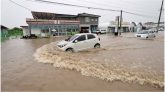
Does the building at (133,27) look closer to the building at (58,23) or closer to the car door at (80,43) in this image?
the building at (58,23)

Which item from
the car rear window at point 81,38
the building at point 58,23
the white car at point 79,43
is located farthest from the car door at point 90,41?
the building at point 58,23

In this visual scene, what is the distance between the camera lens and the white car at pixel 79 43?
13.9 m

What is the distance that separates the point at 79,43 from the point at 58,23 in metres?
35.5

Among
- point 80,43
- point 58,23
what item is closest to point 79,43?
point 80,43

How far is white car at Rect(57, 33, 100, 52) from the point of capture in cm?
1394

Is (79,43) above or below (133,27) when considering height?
below

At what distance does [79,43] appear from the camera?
14414 mm

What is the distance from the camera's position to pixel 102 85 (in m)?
6.54

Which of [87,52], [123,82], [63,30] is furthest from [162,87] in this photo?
[63,30]

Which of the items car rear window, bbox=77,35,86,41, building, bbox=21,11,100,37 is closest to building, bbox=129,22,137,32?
building, bbox=21,11,100,37

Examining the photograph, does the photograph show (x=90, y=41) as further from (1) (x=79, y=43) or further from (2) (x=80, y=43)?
(1) (x=79, y=43)

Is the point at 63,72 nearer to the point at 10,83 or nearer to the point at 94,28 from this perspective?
the point at 10,83

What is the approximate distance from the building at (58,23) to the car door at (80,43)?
32344 mm

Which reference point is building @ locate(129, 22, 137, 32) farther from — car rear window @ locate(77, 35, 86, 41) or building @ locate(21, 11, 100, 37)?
car rear window @ locate(77, 35, 86, 41)
